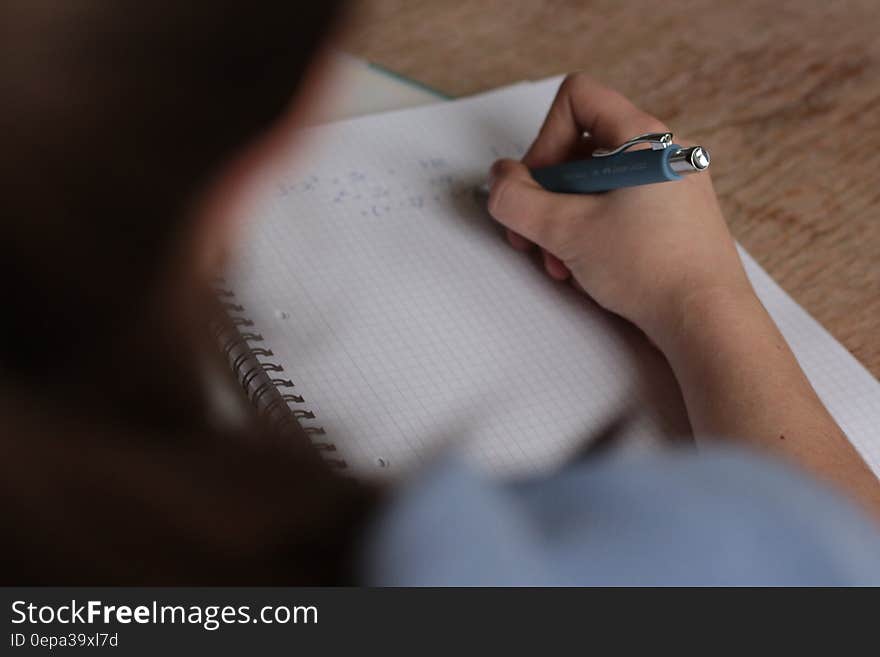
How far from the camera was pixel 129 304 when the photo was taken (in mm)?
315

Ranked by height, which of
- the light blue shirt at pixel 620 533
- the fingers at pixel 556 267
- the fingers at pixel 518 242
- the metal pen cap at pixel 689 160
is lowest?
the light blue shirt at pixel 620 533

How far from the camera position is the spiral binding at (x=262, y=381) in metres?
0.60

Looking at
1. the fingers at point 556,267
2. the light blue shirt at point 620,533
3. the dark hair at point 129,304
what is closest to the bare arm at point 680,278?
the fingers at point 556,267

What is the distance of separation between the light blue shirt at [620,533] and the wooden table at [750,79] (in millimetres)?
381

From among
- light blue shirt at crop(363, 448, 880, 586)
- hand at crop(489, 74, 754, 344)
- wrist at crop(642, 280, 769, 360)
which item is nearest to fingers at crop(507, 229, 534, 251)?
hand at crop(489, 74, 754, 344)

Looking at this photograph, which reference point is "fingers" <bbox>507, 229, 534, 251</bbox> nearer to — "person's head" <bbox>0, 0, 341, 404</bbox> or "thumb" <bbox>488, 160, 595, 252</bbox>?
"thumb" <bbox>488, 160, 595, 252</bbox>

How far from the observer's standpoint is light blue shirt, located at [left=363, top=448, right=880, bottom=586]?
381 millimetres

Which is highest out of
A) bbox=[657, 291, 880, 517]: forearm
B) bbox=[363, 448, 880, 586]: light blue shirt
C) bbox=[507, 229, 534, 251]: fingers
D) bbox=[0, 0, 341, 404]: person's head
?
bbox=[507, 229, 534, 251]: fingers

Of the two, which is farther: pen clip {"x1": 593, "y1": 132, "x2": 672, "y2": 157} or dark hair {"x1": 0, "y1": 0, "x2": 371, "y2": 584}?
pen clip {"x1": 593, "y1": 132, "x2": 672, "y2": 157}

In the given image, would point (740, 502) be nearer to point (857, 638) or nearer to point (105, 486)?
point (857, 638)

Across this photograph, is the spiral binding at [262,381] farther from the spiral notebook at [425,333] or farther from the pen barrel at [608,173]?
the pen barrel at [608,173]

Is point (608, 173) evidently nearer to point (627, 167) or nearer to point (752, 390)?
point (627, 167)

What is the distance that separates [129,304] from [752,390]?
0.43 meters

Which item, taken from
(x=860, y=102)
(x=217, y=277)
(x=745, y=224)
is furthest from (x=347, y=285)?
(x=860, y=102)
